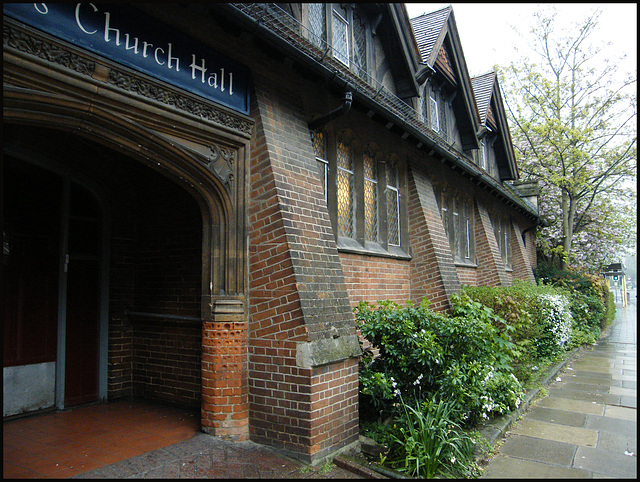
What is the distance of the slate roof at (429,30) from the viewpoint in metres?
11.3

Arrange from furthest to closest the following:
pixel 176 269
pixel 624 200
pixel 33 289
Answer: pixel 624 200 < pixel 176 269 < pixel 33 289

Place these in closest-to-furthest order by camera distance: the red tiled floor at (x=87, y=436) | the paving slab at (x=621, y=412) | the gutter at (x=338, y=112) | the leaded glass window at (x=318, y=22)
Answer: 1. the red tiled floor at (x=87, y=436)
2. the gutter at (x=338, y=112)
3. the paving slab at (x=621, y=412)
4. the leaded glass window at (x=318, y=22)

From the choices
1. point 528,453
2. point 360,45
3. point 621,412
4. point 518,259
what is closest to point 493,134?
point 518,259

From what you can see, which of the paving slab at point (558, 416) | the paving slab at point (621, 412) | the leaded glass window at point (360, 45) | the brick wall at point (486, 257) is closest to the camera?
the paving slab at point (558, 416)

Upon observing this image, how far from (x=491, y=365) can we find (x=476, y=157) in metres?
10.6

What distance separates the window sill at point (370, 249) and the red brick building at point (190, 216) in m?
0.07

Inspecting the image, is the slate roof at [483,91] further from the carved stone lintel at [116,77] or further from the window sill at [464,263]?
the carved stone lintel at [116,77]

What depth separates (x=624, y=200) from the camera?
83.6 ft

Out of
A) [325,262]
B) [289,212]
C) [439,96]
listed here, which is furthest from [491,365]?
[439,96]

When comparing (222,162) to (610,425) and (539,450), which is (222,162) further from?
(610,425)

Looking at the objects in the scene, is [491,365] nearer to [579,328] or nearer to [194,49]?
[194,49]

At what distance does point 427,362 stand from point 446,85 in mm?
9736

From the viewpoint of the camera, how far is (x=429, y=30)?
1230 centimetres

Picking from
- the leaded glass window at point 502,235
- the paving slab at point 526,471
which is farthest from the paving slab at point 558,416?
the leaded glass window at point 502,235
